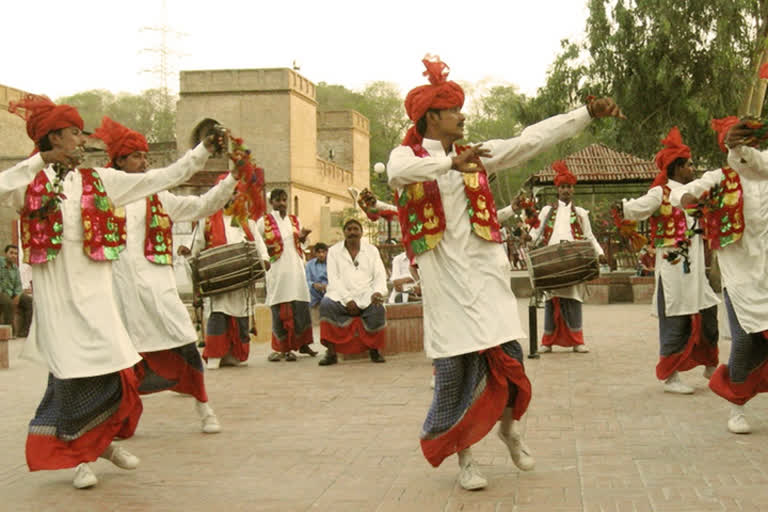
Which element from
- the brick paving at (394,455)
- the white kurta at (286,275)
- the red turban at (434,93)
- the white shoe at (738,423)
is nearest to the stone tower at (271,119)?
the white kurta at (286,275)

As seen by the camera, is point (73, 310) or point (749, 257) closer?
point (73, 310)

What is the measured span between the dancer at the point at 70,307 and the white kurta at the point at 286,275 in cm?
647

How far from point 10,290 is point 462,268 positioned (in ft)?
45.0

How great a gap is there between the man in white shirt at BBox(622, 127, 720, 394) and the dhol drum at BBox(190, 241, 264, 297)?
414cm

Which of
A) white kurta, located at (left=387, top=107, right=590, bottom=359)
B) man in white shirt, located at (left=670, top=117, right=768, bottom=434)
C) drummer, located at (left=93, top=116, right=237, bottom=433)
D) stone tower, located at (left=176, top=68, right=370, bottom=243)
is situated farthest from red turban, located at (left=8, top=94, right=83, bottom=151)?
stone tower, located at (left=176, top=68, right=370, bottom=243)

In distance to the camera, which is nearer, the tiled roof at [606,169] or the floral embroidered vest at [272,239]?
the floral embroidered vest at [272,239]

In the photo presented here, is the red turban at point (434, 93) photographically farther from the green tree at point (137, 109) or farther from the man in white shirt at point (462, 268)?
the green tree at point (137, 109)

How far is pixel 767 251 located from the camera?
658cm

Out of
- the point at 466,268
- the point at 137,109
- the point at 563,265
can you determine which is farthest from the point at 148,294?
the point at 137,109

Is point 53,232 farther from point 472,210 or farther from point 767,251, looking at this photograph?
point 767,251

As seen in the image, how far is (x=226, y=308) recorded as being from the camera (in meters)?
11.0

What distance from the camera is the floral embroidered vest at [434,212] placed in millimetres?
5376

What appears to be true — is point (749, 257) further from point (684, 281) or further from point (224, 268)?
point (224, 268)

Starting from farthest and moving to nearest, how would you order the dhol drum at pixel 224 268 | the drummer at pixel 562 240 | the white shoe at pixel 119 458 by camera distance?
the drummer at pixel 562 240
the dhol drum at pixel 224 268
the white shoe at pixel 119 458
